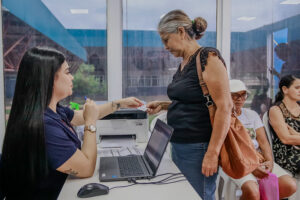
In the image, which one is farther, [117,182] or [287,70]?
[287,70]

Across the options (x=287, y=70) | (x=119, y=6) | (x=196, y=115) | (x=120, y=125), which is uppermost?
(x=119, y=6)

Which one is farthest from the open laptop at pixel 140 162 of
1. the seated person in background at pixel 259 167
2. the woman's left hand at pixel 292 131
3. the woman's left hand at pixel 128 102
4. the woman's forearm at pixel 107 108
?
the woman's left hand at pixel 292 131

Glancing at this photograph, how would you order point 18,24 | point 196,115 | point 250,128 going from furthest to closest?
1. point 18,24
2. point 250,128
3. point 196,115

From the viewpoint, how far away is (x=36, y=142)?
1.02m

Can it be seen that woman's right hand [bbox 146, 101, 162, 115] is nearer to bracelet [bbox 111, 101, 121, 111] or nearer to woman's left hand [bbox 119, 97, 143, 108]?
woman's left hand [bbox 119, 97, 143, 108]

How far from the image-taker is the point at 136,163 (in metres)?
1.40

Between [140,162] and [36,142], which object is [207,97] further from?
[36,142]

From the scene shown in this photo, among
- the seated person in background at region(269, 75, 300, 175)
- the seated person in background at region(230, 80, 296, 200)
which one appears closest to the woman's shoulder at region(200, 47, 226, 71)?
the seated person in background at region(230, 80, 296, 200)

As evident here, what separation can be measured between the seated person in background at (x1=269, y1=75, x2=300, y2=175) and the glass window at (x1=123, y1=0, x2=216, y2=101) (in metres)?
1.02

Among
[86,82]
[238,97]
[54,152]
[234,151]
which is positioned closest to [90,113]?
[54,152]

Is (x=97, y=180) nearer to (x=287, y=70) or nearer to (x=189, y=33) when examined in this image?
(x=189, y=33)

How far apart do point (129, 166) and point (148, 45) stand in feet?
5.28

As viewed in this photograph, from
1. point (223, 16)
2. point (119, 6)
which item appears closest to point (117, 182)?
point (119, 6)

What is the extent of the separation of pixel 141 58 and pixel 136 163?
1488 millimetres
